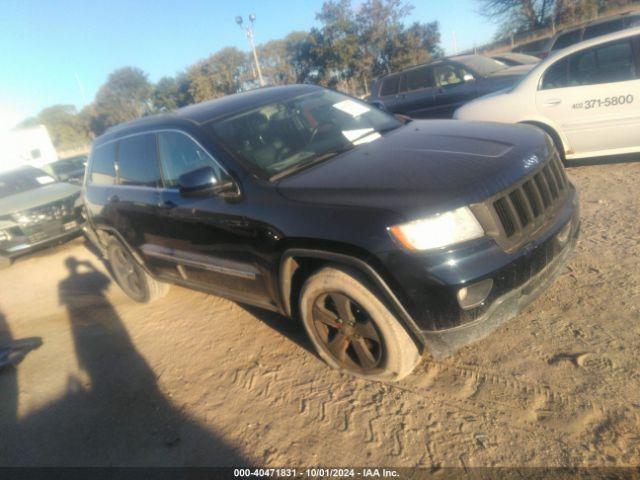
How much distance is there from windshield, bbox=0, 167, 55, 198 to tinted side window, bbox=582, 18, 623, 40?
12676 millimetres

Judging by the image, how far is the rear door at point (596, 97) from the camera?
4.63 metres

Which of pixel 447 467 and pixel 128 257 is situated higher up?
pixel 128 257

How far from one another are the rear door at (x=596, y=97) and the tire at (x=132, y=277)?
490 centimetres

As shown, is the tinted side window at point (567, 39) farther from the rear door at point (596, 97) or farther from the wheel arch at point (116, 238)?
the wheel arch at point (116, 238)

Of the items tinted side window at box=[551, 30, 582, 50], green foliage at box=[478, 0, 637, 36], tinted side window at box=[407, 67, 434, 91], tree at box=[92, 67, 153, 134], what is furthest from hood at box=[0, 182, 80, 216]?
tree at box=[92, 67, 153, 134]

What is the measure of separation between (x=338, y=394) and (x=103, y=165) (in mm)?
3469

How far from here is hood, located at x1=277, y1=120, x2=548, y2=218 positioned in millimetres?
2199

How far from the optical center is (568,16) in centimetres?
2992

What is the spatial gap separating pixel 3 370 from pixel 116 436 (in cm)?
189

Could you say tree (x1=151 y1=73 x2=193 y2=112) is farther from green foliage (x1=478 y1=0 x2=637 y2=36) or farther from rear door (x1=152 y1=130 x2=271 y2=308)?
rear door (x1=152 y1=130 x2=271 y2=308)

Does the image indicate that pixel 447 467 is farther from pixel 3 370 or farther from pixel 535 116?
pixel 535 116

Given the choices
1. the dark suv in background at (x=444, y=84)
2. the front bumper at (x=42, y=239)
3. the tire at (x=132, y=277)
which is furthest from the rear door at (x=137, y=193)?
the dark suv in background at (x=444, y=84)

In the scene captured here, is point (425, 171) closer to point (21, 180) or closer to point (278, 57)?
point (21, 180)

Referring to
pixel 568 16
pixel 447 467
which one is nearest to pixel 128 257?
pixel 447 467
